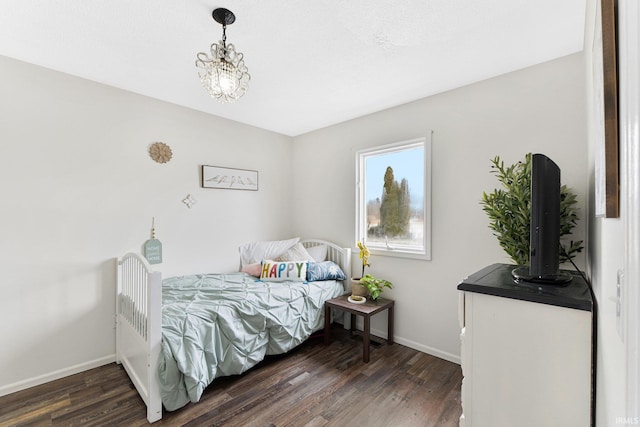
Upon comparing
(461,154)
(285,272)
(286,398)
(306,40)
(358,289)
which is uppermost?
(306,40)

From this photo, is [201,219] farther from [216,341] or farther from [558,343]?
[558,343]

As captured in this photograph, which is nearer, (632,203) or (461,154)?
(632,203)

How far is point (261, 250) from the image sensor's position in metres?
3.50

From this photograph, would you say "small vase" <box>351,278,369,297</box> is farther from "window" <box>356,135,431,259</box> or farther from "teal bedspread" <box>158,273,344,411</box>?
"window" <box>356,135,431,259</box>

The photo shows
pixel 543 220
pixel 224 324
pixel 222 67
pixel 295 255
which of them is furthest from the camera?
pixel 295 255

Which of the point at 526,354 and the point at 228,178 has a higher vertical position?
the point at 228,178

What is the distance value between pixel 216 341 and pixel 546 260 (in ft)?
6.73

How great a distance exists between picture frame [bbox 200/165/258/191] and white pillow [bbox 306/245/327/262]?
1044 mm

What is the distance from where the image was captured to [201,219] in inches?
122

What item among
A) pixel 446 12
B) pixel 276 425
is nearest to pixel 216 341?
pixel 276 425

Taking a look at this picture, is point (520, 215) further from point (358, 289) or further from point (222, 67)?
point (222, 67)

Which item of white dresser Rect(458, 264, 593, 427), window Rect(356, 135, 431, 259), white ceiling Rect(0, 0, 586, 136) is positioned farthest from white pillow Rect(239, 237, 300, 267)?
white dresser Rect(458, 264, 593, 427)

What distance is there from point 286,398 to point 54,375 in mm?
1817

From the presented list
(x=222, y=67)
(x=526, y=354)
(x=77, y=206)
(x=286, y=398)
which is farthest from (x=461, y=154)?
(x=77, y=206)
